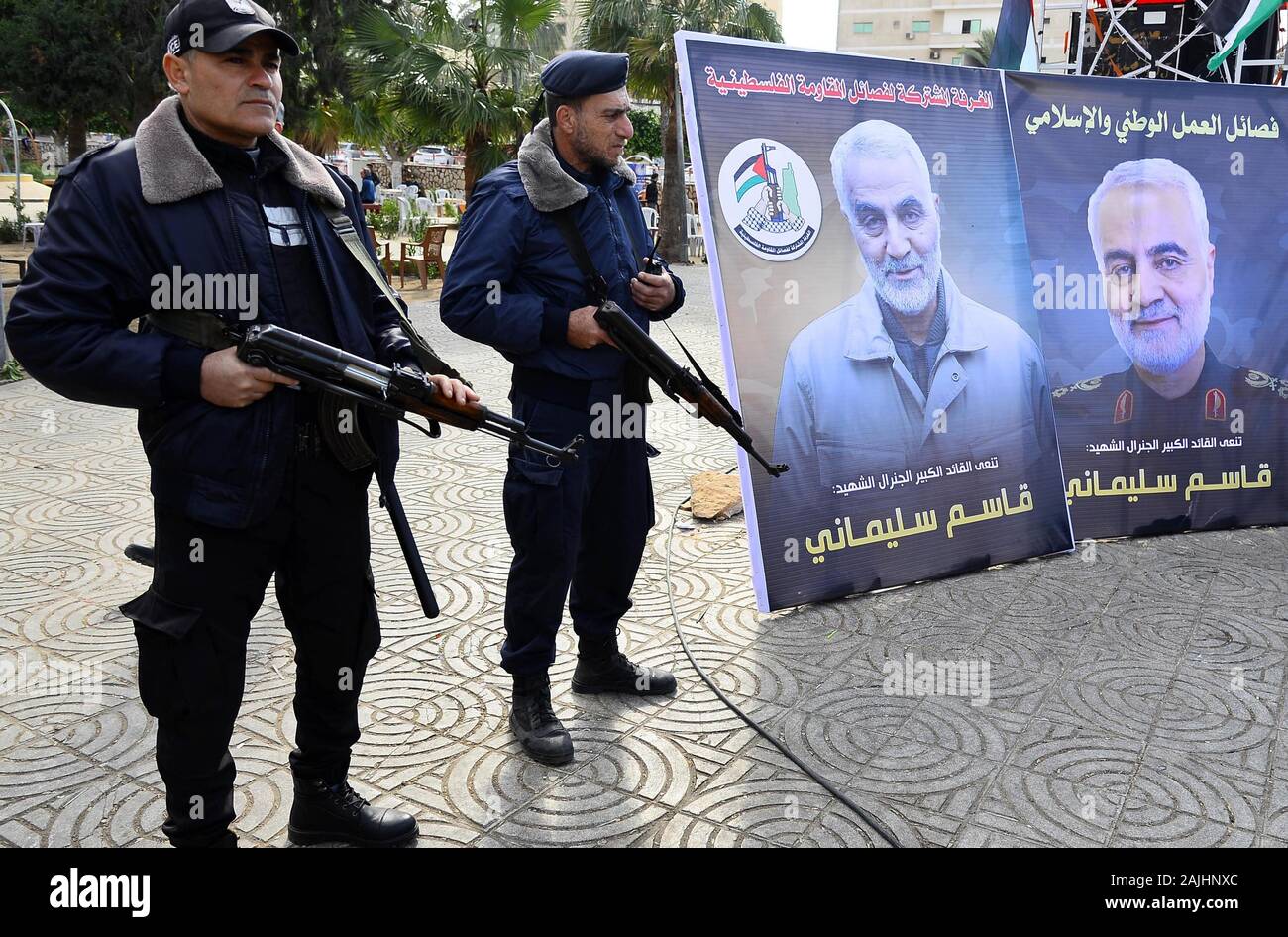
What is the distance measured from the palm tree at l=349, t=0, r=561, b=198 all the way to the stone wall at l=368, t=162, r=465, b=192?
2391cm

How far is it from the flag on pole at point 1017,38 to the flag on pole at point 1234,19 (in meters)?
1.30

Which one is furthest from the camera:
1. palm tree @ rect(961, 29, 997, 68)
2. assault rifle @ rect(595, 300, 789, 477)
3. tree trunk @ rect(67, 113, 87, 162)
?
palm tree @ rect(961, 29, 997, 68)

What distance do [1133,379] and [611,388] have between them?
3312 mm

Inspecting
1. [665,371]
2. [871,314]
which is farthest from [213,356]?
[871,314]

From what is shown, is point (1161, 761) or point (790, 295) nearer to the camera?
point (1161, 761)

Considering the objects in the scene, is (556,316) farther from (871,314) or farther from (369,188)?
(369,188)

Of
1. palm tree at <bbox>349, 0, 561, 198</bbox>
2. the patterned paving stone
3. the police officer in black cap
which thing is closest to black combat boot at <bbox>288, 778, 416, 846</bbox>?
the police officer in black cap

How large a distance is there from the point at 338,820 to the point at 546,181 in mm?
1923

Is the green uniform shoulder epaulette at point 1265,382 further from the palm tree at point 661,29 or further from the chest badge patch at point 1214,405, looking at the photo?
the palm tree at point 661,29

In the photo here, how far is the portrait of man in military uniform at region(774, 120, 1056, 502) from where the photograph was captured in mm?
4285

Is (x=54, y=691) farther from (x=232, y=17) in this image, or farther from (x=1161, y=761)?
(x=1161, y=761)

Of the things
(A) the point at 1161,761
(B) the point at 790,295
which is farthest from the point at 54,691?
(A) the point at 1161,761

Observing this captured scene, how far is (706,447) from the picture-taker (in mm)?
7238

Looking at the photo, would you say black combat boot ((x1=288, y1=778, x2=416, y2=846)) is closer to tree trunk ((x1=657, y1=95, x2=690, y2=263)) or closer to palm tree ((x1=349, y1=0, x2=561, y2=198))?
palm tree ((x1=349, y1=0, x2=561, y2=198))
